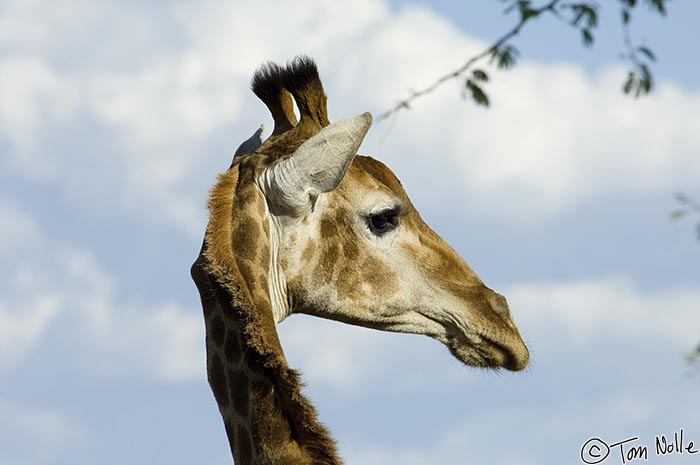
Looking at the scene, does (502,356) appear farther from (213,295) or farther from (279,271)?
(213,295)

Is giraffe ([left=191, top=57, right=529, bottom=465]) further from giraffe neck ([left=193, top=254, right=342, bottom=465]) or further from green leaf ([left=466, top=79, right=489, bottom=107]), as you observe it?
green leaf ([left=466, top=79, right=489, bottom=107])

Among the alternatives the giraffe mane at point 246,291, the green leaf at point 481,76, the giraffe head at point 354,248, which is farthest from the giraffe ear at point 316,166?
the green leaf at point 481,76

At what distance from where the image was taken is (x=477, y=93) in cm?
629

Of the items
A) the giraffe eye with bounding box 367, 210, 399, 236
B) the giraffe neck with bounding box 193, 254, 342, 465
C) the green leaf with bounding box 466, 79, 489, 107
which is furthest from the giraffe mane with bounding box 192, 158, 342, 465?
the green leaf with bounding box 466, 79, 489, 107

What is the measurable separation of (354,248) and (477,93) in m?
1.13

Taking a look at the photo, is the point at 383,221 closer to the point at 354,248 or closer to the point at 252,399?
the point at 354,248

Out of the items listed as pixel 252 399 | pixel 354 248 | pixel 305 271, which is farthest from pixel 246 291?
pixel 354 248

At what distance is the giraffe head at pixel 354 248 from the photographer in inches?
250

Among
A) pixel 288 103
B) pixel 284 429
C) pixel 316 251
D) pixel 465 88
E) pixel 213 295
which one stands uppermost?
pixel 288 103

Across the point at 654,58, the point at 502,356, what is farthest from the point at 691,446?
the point at 654,58

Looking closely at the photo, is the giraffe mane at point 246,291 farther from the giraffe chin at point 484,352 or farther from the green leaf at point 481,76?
the giraffe chin at point 484,352

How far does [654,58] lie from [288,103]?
2.28 m

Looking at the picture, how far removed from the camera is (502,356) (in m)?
7.16

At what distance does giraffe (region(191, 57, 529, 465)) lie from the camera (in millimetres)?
5711
